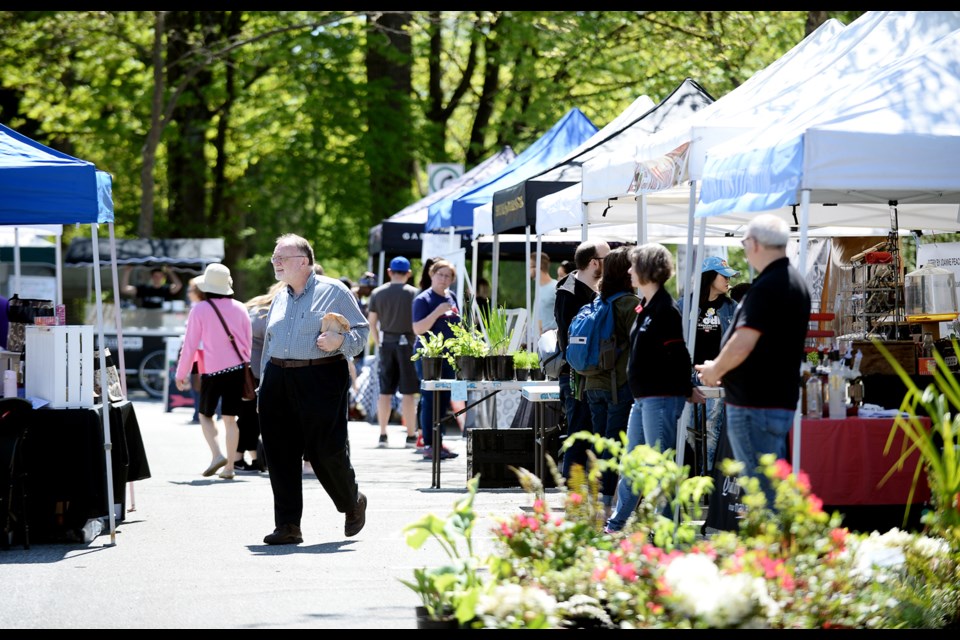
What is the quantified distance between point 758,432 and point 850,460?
1.78m

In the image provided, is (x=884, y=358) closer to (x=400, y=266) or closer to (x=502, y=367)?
(x=502, y=367)

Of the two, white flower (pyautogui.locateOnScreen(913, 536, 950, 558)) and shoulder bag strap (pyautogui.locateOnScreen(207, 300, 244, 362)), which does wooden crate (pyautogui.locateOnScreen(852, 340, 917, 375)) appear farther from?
shoulder bag strap (pyautogui.locateOnScreen(207, 300, 244, 362))

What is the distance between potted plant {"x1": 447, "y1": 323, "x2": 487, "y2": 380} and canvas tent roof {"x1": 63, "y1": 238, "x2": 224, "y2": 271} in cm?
1576

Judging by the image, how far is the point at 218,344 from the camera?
482 inches

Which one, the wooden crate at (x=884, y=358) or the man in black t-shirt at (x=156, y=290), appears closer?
the wooden crate at (x=884, y=358)

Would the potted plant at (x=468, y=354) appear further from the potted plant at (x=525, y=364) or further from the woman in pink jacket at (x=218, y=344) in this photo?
the woman in pink jacket at (x=218, y=344)

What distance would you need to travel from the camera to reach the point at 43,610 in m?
6.62

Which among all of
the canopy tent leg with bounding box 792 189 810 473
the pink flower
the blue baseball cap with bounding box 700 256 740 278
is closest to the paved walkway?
the pink flower

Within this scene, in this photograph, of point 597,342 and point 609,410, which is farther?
point 609,410

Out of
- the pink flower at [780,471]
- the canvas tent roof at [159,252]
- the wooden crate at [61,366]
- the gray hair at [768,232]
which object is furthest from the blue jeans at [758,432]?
the canvas tent roof at [159,252]

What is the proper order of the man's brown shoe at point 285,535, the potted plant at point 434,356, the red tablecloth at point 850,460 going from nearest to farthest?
the red tablecloth at point 850,460 < the man's brown shoe at point 285,535 < the potted plant at point 434,356

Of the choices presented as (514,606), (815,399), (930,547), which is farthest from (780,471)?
(815,399)

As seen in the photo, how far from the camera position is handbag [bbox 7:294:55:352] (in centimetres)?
955

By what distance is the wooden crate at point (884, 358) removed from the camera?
8.88 m
